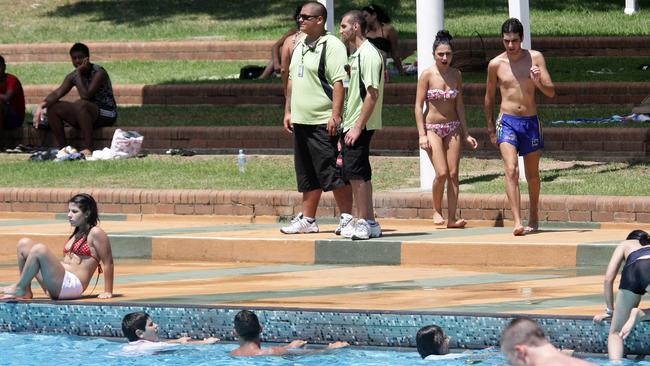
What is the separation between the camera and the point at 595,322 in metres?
9.66

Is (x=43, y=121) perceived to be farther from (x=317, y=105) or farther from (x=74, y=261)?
(x=74, y=261)

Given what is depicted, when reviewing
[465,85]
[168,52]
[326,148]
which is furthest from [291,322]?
[168,52]

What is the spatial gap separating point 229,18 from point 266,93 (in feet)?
27.3

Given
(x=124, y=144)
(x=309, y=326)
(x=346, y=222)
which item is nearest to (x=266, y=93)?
(x=124, y=144)

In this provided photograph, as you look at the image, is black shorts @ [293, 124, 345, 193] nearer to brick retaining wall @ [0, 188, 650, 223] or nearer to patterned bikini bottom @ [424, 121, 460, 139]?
patterned bikini bottom @ [424, 121, 460, 139]

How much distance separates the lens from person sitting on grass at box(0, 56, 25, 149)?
20.0m

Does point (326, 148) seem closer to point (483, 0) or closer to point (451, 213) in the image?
point (451, 213)

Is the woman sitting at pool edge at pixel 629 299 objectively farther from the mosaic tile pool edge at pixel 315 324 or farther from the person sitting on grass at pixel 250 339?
the person sitting on grass at pixel 250 339

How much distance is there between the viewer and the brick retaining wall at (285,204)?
13.9 metres

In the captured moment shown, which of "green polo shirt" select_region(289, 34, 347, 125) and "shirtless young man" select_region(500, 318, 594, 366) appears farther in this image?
"green polo shirt" select_region(289, 34, 347, 125)

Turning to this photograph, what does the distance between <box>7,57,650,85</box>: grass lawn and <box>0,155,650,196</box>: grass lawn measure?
4.68 m

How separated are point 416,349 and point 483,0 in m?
21.0

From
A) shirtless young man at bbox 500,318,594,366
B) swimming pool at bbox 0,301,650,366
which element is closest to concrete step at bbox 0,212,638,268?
swimming pool at bbox 0,301,650,366

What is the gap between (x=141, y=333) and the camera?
1052 centimetres
